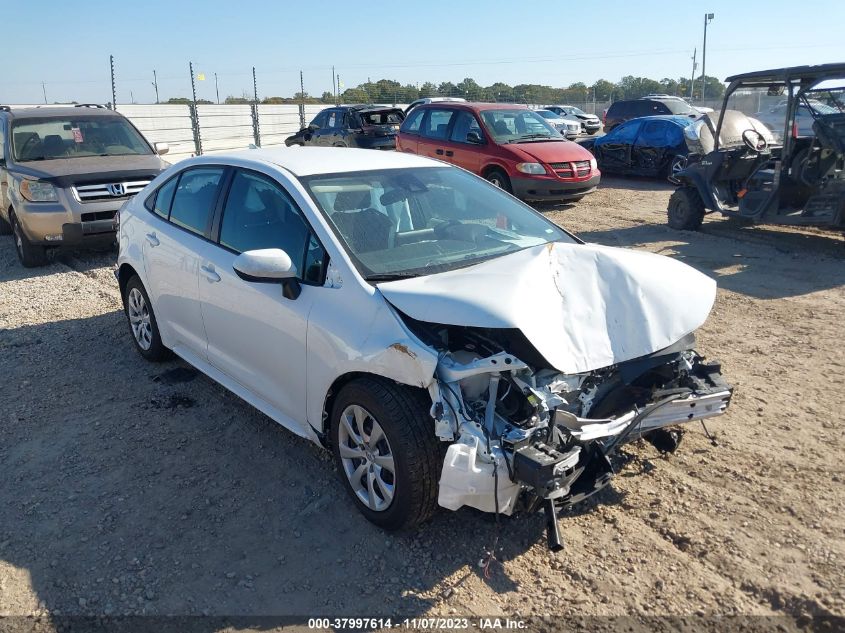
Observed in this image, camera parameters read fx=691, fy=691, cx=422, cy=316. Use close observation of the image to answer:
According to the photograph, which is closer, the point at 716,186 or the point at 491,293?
the point at 491,293

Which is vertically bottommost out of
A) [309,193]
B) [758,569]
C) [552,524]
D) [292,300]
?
[758,569]

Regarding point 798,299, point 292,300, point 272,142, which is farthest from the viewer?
point 272,142

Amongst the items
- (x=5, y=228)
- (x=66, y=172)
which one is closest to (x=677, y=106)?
(x=66, y=172)

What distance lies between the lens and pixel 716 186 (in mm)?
9992

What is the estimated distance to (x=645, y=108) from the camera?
2227 cm

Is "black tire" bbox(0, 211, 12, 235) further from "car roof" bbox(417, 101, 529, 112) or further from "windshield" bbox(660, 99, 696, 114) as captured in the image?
"windshield" bbox(660, 99, 696, 114)

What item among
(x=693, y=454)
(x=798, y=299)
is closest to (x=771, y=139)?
(x=798, y=299)

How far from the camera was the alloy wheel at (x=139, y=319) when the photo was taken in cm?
550

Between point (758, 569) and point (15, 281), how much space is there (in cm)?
863

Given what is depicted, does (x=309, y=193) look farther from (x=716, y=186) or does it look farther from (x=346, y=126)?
(x=346, y=126)

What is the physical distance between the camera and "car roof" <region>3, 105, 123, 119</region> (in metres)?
9.68

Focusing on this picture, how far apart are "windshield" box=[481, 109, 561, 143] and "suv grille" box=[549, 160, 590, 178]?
100 centimetres

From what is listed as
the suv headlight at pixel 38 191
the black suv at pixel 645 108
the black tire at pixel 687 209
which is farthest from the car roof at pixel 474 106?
the black suv at pixel 645 108

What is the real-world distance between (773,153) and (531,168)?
372cm
